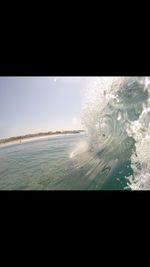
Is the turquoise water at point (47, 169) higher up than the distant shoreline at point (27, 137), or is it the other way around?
the distant shoreline at point (27, 137)

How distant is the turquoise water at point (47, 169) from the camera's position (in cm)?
235

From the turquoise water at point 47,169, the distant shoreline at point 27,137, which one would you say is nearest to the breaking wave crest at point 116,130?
the turquoise water at point 47,169

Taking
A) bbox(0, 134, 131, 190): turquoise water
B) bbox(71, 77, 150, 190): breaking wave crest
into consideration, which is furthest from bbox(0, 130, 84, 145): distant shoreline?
bbox(71, 77, 150, 190): breaking wave crest

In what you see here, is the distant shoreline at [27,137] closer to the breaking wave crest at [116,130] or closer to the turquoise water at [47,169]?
the turquoise water at [47,169]

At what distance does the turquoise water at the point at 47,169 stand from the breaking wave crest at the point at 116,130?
4cm

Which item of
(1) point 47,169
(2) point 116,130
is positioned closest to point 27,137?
(1) point 47,169

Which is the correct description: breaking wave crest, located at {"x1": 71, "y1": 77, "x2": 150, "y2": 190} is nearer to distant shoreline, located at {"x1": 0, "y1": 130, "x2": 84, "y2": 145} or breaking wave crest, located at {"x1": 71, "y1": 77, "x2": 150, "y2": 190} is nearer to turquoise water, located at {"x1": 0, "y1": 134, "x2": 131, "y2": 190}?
turquoise water, located at {"x1": 0, "y1": 134, "x2": 131, "y2": 190}

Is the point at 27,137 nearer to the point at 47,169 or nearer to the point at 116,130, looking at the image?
the point at 47,169

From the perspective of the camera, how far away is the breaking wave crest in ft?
7.75

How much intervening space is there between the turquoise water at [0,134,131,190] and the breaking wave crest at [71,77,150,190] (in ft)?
0.13

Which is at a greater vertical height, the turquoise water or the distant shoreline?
the distant shoreline

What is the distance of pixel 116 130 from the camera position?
Answer: 7.98 feet
